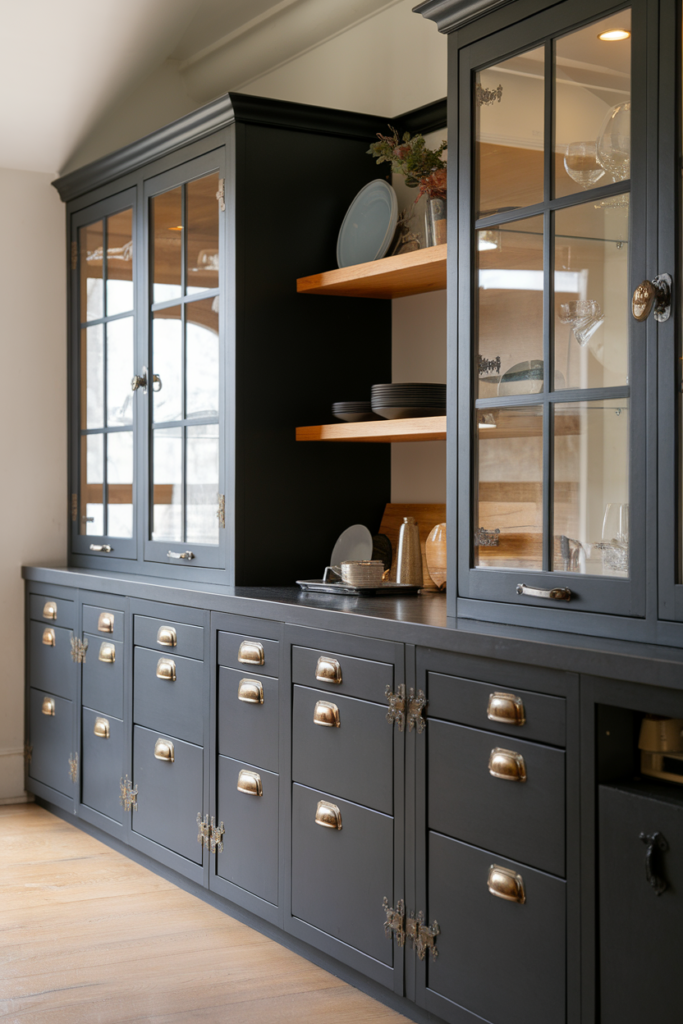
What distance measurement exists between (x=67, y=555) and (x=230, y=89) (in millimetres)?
1915

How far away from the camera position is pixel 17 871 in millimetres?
3342

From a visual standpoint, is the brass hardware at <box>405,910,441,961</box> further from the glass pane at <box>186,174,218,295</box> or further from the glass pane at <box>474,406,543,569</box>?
the glass pane at <box>186,174,218,295</box>

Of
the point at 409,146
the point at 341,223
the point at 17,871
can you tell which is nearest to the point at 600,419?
the point at 409,146

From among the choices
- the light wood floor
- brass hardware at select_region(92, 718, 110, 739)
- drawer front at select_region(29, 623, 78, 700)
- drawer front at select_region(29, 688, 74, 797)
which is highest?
drawer front at select_region(29, 623, 78, 700)

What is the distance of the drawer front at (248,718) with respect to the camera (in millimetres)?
2730

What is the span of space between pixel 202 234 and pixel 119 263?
25.2 inches

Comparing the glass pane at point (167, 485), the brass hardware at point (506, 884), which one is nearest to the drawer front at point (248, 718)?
the glass pane at point (167, 485)

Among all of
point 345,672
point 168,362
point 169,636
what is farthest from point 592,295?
point 168,362

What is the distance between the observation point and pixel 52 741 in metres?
3.95

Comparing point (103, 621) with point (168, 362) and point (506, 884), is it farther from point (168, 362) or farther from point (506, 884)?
point (506, 884)

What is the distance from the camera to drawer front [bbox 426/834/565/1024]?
1.90m

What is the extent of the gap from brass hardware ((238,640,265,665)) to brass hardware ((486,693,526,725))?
880 millimetres

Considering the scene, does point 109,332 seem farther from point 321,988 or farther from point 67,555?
point 321,988

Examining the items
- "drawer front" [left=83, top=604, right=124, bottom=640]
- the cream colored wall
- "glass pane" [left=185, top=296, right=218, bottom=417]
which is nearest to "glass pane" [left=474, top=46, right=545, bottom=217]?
"glass pane" [left=185, top=296, right=218, bottom=417]
